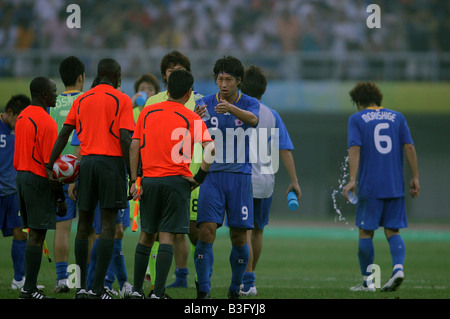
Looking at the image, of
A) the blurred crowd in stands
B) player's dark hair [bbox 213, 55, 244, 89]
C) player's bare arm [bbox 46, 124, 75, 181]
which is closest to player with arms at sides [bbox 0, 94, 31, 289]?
player's bare arm [bbox 46, 124, 75, 181]

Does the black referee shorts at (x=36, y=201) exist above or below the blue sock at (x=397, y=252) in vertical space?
above

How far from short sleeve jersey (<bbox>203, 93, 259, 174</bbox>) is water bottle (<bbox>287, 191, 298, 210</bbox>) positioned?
0.64m

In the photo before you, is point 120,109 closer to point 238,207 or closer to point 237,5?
point 238,207

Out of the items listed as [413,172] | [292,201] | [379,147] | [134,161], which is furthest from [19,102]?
[413,172]

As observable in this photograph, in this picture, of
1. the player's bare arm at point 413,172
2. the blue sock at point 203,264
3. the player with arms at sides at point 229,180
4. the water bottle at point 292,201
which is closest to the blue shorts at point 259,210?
the water bottle at point 292,201

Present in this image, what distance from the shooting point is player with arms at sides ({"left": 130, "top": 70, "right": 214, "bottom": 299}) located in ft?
21.6

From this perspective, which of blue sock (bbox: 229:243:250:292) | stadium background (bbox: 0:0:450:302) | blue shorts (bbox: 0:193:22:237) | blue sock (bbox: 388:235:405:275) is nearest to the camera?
blue sock (bbox: 229:243:250:292)

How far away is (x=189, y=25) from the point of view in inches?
985

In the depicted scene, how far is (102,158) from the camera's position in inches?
269

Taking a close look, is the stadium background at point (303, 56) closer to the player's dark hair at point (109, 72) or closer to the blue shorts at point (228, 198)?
the blue shorts at point (228, 198)

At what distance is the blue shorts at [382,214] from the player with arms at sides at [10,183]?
13.6 ft

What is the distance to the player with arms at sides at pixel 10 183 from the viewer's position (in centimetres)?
876

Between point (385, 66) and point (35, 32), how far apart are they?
11716 millimetres

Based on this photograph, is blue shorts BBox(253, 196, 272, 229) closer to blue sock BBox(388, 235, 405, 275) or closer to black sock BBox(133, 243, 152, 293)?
blue sock BBox(388, 235, 405, 275)
